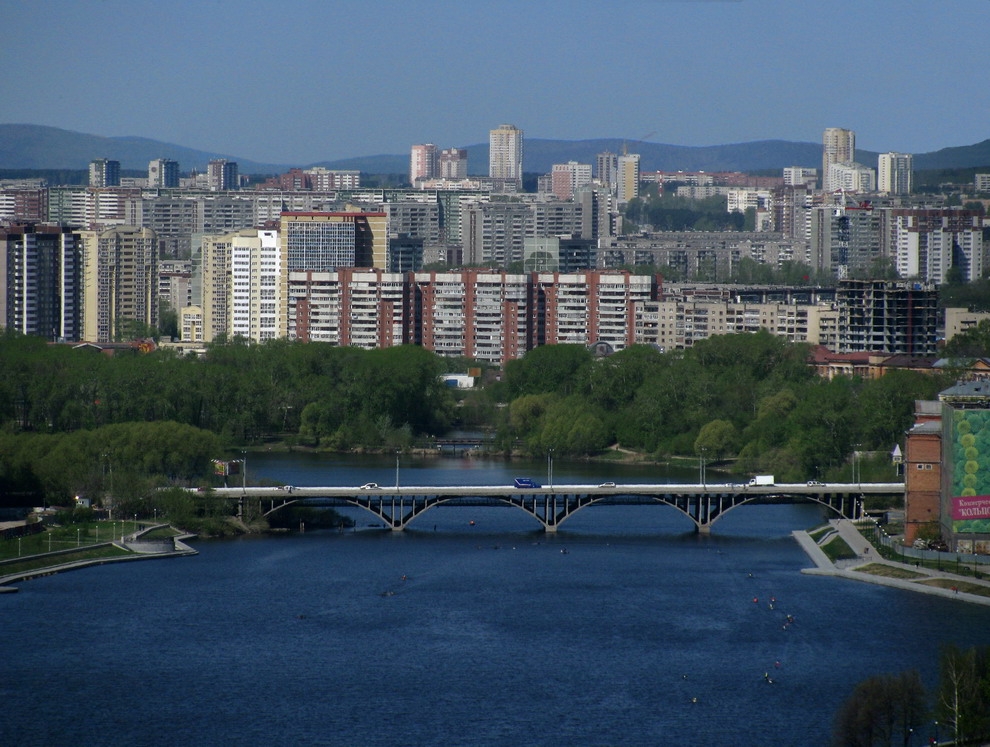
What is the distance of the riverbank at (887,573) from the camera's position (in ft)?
85.9

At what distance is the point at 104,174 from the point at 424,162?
31902mm

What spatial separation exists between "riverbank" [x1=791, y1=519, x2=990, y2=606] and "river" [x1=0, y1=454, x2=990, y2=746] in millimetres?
292

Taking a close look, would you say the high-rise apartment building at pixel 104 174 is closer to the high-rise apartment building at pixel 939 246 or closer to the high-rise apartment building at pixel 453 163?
the high-rise apartment building at pixel 453 163

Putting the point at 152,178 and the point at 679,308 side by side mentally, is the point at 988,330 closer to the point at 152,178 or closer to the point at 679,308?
the point at 679,308

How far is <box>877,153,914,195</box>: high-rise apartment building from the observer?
108 meters

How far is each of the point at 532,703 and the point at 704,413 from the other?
80.1ft

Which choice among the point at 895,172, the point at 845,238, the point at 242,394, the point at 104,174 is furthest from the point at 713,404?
the point at 104,174

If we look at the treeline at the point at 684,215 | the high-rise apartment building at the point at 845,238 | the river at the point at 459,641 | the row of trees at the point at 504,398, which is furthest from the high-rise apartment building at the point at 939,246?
the river at the point at 459,641

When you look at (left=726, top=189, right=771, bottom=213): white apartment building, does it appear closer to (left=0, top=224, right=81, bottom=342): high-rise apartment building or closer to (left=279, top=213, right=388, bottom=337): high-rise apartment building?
(left=279, top=213, right=388, bottom=337): high-rise apartment building

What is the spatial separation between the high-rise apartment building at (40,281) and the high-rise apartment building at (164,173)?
50633 millimetres

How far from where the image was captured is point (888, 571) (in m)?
27.7

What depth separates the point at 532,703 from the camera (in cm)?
2077

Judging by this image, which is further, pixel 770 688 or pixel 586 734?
pixel 770 688

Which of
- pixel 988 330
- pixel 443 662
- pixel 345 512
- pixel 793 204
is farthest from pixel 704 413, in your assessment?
pixel 793 204
